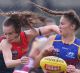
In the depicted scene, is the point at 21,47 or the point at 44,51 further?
the point at 21,47

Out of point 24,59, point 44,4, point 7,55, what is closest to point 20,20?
point 7,55

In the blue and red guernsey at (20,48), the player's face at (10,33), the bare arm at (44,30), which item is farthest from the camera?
the bare arm at (44,30)

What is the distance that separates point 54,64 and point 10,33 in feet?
2.25

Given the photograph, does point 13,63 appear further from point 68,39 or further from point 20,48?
point 68,39

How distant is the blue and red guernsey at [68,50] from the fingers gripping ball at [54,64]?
13cm

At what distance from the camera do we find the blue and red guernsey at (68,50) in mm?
7426

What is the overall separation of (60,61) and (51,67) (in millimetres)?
129

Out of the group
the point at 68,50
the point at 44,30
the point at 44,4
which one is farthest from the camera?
the point at 44,4

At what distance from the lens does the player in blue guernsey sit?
7.43m

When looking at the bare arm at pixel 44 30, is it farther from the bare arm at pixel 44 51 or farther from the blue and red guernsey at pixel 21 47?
the bare arm at pixel 44 51

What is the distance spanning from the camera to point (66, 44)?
748cm

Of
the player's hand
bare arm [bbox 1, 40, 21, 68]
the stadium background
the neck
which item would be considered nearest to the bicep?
bare arm [bbox 1, 40, 21, 68]

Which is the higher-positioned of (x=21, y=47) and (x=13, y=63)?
(x=21, y=47)

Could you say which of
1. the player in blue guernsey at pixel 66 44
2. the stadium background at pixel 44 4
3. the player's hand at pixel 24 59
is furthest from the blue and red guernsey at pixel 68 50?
the stadium background at pixel 44 4
